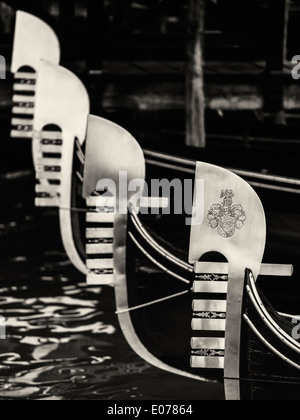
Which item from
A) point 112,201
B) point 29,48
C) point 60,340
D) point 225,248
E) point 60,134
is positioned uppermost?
point 29,48

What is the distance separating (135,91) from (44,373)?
3139 mm

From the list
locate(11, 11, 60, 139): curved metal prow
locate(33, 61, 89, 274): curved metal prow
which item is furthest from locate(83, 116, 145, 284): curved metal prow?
locate(11, 11, 60, 139): curved metal prow

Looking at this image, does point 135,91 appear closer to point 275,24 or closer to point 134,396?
point 275,24

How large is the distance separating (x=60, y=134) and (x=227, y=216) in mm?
3038

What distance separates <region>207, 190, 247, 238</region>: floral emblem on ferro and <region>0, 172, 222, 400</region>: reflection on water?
1303mm

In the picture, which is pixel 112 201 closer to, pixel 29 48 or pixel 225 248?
pixel 225 248

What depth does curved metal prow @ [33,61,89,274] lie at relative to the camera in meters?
7.04

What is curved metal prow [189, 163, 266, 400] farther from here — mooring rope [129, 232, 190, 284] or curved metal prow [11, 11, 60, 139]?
curved metal prow [11, 11, 60, 139]

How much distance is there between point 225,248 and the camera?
13.9 ft

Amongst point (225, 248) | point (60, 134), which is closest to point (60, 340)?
point (60, 134)

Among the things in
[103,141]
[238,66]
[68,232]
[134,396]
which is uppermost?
[238,66]

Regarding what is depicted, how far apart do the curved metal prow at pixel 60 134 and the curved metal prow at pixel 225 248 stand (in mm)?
2817

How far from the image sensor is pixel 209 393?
210 inches
